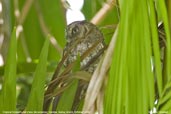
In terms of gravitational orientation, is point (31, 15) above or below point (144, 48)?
above

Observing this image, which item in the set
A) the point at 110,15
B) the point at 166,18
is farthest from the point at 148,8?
the point at 110,15

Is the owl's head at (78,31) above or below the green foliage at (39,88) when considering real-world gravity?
above

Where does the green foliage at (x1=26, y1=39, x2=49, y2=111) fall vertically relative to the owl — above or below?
below

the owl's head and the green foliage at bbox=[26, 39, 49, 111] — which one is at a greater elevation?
the owl's head

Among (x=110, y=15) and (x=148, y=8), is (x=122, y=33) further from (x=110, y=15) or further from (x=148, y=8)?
(x=110, y=15)

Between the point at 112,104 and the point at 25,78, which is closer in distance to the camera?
the point at 112,104

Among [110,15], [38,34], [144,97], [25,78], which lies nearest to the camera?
[144,97]

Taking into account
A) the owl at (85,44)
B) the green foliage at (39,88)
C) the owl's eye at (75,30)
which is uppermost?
the owl's eye at (75,30)

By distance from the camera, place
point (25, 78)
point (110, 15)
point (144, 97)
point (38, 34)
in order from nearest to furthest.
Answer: point (144, 97) → point (110, 15) → point (25, 78) → point (38, 34)

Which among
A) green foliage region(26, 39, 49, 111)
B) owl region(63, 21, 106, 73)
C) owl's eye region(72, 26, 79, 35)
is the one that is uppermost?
owl's eye region(72, 26, 79, 35)

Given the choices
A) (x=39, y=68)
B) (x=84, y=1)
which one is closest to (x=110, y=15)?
(x=84, y=1)
